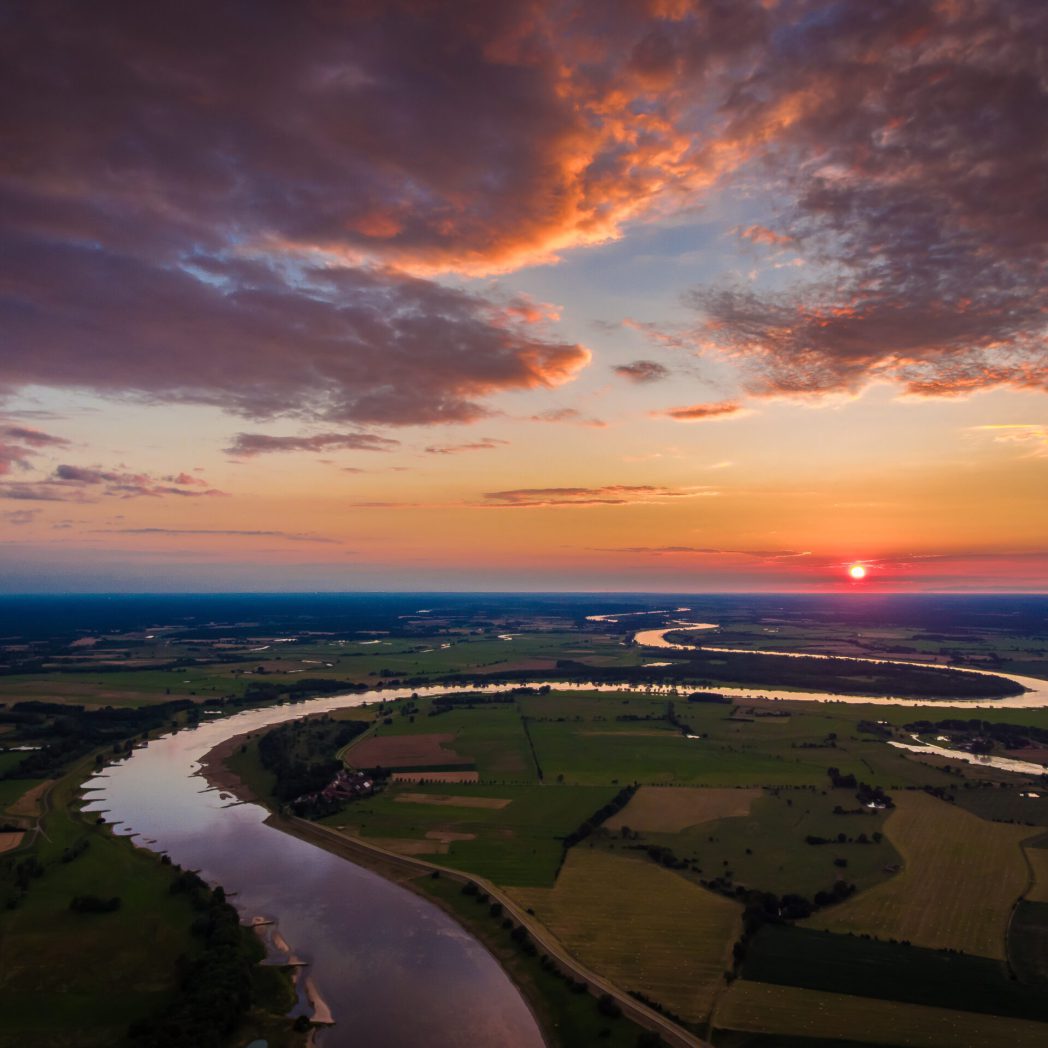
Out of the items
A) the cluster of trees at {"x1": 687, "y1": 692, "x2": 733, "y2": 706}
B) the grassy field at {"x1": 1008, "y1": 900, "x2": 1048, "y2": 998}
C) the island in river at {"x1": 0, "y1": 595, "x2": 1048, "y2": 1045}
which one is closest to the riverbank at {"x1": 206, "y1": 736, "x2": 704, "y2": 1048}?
the island in river at {"x1": 0, "y1": 595, "x2": 1048, "y2": 1045}

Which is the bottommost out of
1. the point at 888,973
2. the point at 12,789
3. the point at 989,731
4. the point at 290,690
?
the point at 989,731

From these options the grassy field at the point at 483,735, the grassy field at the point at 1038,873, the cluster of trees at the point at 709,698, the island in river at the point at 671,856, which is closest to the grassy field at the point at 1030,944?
the island in river at the point at 671,856

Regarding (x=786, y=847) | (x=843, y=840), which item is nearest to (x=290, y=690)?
(x=786, y=847)

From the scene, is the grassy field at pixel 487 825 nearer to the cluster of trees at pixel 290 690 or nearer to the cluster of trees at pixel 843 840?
the cluster of trees at pixel 843 840

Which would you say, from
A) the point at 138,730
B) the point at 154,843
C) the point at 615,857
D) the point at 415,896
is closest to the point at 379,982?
the point at 415,896

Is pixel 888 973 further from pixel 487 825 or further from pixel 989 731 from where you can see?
pixel 989 731

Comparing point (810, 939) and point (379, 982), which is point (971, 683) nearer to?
point (810, 939)
